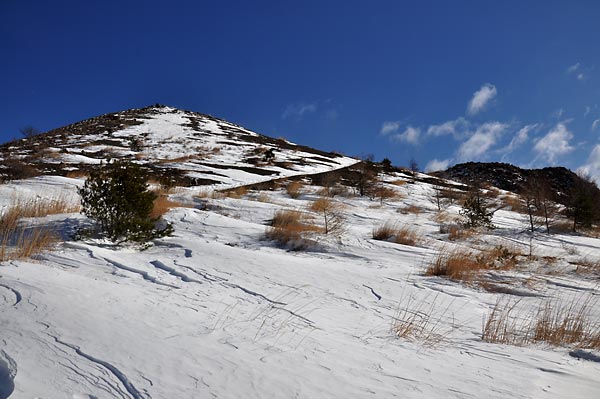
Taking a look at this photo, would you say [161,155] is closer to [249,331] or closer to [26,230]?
[26,230]

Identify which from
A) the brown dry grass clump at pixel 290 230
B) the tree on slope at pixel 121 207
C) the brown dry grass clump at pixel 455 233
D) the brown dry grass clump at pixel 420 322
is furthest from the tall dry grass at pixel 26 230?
the brown dry grass clump at pixel 455 233

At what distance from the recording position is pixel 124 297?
2.49 meters

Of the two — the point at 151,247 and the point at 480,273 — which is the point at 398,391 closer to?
the point at 480,273

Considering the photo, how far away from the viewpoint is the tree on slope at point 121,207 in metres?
4.45

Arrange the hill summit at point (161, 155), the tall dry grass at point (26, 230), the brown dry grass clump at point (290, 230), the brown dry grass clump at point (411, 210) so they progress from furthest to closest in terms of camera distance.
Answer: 1. the hill summit at point (161, 155)
2. the brown dry grass clump at point (411, 210)
3. the brown dry grass clump at point (290, 230)
4. the tall dry grass at point (26, 230)

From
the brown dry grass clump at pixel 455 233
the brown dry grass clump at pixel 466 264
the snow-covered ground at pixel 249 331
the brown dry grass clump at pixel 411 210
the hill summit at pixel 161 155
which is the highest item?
the hill summit at pixel 161 155

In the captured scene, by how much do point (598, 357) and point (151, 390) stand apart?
2632mm

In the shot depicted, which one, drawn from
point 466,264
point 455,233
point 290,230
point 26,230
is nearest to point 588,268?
point 466,264

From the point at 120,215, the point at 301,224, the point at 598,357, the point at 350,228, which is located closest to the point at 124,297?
the point at 120,215

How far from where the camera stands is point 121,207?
14.9ft

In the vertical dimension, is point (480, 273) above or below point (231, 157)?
below

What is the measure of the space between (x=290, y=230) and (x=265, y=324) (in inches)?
128

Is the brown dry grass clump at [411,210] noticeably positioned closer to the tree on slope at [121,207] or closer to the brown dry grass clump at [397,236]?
the brown dry grass clump at [397,236]

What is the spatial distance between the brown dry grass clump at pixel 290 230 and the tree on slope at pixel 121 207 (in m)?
1.63
